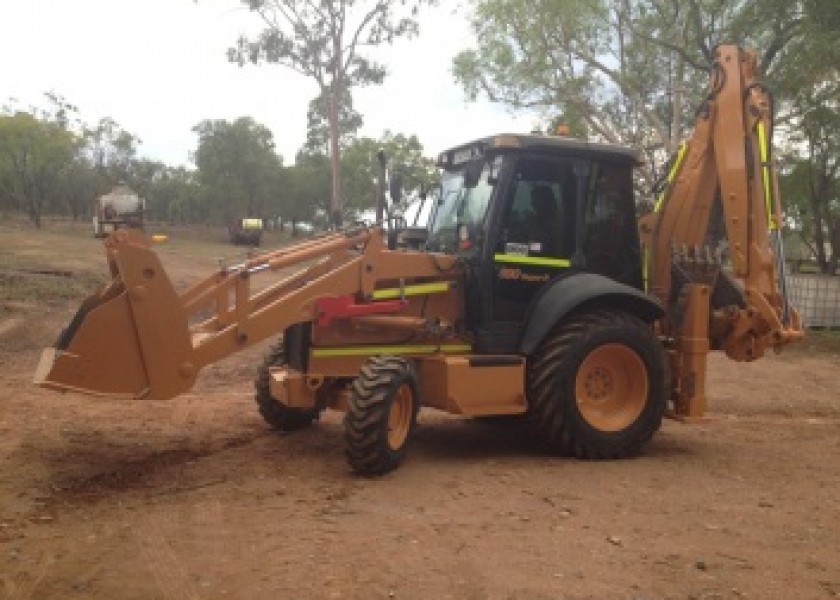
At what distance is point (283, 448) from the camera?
706cm

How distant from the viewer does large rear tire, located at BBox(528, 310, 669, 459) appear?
682 cm

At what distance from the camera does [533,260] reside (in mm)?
7105

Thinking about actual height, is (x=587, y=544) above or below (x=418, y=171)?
below

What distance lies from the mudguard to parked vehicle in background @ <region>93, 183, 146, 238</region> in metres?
3.01

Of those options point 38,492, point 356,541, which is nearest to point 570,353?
point 356,541

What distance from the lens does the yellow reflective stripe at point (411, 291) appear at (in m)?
6.88

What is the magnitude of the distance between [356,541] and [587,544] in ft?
4.08

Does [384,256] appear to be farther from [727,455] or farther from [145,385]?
[727,455]

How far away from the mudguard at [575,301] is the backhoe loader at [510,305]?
0.06 ft

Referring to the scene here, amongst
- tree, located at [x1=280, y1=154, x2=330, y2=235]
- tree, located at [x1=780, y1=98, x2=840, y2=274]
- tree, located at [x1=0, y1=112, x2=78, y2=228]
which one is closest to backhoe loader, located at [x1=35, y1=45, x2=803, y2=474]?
tree, located at [x1=780, y1=98, x2=840, y2=274]

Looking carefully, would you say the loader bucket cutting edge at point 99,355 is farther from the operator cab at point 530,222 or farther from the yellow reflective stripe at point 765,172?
the yellow reflective stripe at point 765,172

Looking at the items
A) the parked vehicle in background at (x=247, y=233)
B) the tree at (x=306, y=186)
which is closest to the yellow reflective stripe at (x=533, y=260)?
the parked vehicle in background at (x=247, y=233)

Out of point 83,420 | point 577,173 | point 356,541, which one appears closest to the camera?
point 356,541

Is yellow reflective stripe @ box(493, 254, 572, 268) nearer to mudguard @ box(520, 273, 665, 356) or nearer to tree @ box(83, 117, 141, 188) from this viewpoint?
mudguard @ box(520, 273, 665, 356)
